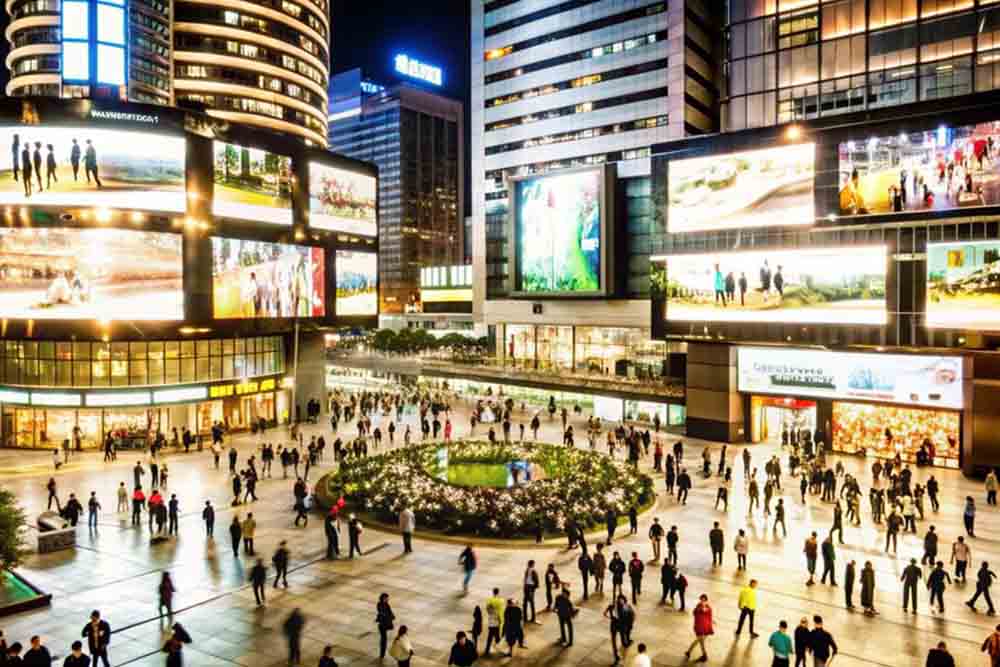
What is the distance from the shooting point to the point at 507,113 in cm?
8300

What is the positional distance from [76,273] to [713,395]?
37207mm

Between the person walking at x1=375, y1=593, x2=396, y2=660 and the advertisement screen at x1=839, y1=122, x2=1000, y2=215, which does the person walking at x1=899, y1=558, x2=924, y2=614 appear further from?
the advertisement screen at x1=839, y1=122, x2=1000, y2=215

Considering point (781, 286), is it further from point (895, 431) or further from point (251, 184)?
point (251, 184)

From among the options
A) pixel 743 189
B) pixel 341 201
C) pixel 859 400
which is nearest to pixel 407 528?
pixel 859 400

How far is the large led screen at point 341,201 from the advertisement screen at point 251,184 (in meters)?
2.59

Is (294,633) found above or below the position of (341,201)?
below

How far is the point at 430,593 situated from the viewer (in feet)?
61.5

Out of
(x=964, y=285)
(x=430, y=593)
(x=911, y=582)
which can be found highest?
(x=964, y=285)

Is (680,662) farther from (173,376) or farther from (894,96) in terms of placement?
(894,96)

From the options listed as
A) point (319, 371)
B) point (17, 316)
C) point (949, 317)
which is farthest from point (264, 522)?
point (949, 317)

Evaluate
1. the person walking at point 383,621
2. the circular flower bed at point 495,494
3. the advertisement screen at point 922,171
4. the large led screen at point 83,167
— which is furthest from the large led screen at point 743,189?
the person walking at point 383,621

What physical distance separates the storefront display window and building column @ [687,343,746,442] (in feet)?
17.9

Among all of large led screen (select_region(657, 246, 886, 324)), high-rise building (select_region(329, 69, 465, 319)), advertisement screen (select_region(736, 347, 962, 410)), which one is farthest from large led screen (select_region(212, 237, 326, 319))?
high-rise building (select_region(329, 69, 465, 319))

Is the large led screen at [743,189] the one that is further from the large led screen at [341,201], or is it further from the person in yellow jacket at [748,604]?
the person in yellow jacket at [748,604]
